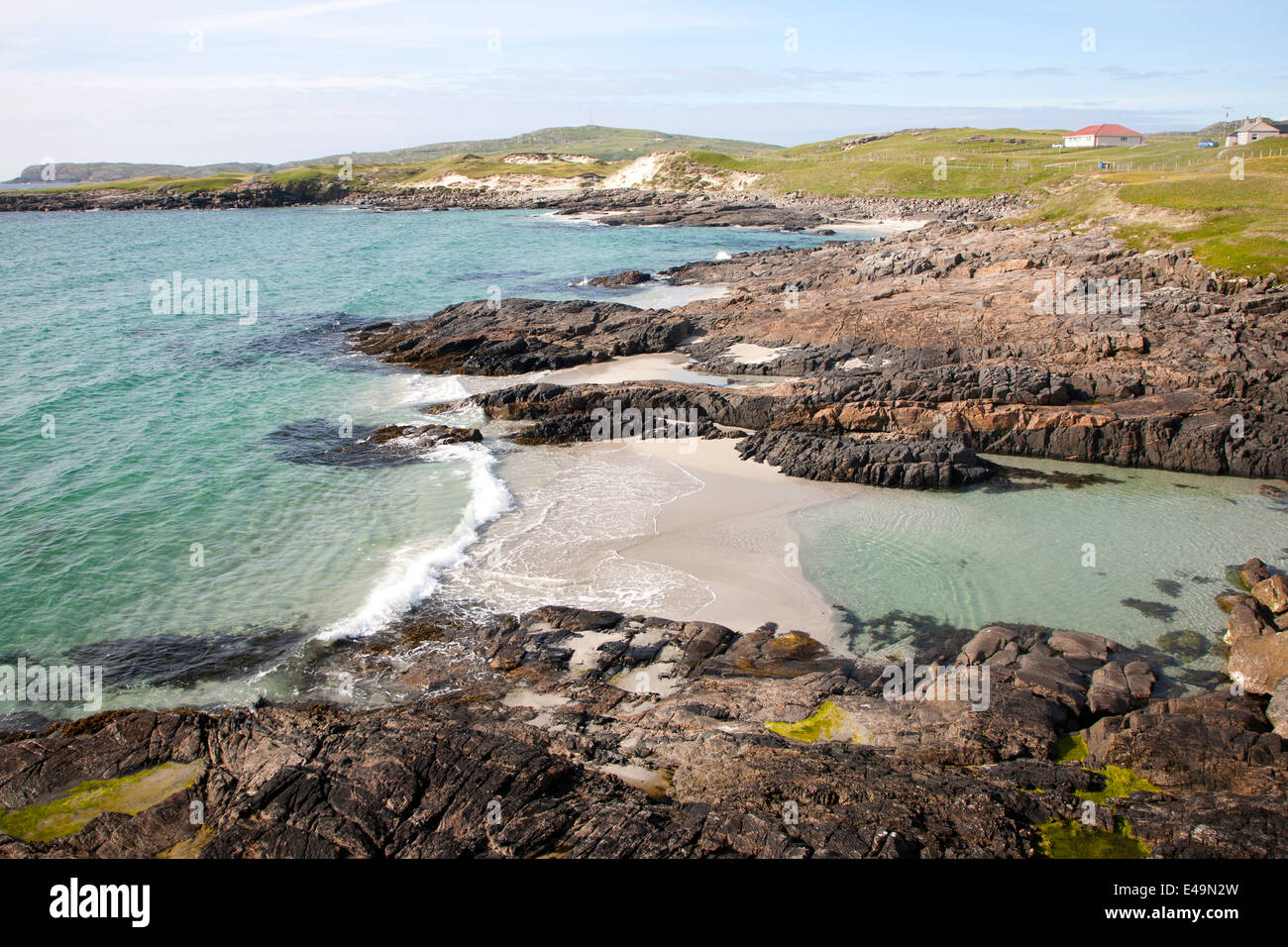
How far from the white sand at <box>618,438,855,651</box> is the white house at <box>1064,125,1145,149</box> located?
115112 millimetres

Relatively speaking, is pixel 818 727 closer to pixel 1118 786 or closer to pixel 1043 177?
pixel 1118 786

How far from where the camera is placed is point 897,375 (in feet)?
97.9

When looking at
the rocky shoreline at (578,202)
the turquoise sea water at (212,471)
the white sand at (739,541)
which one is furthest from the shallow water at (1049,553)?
the rocky shoreline at (578,202)

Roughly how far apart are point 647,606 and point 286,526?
10.9 metres

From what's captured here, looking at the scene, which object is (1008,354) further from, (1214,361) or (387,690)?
(387,690)

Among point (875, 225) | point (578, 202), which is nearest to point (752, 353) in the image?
point (875, 225)

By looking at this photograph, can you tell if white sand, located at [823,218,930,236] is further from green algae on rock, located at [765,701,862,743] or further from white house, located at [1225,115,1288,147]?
green algae on rock, located at [765,701,862,743]

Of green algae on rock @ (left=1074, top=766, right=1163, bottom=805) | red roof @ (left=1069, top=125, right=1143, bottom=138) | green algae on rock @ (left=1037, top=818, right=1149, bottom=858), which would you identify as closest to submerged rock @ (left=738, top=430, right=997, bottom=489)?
green algae on rock @ (left=1074, top=766, right=1163, bottom=805)

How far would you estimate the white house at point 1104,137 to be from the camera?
112m

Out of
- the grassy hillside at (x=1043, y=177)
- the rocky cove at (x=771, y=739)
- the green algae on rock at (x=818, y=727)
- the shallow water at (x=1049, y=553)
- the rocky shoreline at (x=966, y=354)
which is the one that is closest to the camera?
the rocky cove at (x=771, y=739)

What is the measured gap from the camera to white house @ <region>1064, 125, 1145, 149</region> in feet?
368

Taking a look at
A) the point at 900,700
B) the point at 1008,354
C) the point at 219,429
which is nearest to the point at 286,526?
the point at 219,429

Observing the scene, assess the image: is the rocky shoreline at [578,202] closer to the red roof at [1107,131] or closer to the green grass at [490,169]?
the green grass at [490,169]

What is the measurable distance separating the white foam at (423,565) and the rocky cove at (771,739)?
779 millimetres
